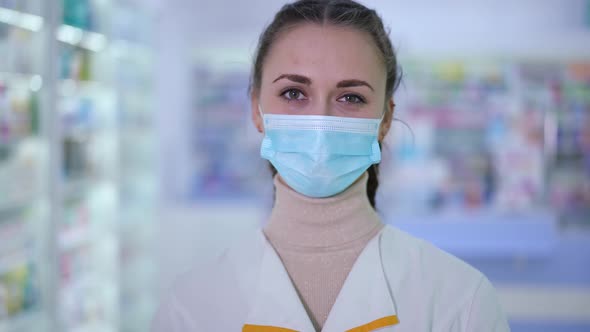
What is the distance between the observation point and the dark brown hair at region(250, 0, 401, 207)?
127 centimetres

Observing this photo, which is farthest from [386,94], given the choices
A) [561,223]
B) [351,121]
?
[561,223]

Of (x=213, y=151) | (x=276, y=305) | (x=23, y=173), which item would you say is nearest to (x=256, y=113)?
(x=276, y=305)

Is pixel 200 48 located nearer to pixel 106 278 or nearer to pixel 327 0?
pixel 106 278

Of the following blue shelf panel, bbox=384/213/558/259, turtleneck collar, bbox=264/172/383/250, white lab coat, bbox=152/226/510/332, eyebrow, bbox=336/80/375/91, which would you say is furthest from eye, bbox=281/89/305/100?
blue shelf panel, bbox=384/213/558/259

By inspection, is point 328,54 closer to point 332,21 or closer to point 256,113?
point 332,21

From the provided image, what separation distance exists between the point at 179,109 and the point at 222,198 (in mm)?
1273

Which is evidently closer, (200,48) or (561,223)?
(561,223)

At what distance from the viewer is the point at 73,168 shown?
3.65 metres

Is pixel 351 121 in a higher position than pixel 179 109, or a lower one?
higher

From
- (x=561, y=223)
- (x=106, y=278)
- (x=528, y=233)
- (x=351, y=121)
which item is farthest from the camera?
(x=561, y=223)

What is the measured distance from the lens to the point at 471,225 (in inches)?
212

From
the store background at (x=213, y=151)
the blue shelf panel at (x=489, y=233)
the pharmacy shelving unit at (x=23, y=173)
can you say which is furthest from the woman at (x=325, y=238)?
the blue shelf panel at (x=489, y=233)

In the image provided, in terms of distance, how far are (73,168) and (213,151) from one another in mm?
3683

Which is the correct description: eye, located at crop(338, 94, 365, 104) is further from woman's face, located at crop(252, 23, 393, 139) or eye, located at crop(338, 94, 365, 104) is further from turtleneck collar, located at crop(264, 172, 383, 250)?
turtleneck collar, located at crop(264, 172, 383, 250)
